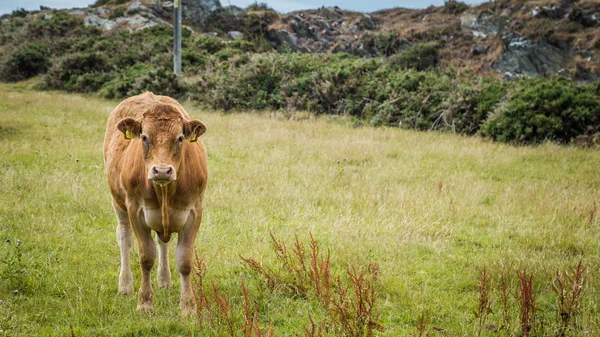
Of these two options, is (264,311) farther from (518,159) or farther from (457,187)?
(518,159)

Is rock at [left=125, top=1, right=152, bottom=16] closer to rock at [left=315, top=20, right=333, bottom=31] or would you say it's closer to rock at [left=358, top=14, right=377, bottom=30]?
rock at [left=315, top=20, right=333, bottom=31]

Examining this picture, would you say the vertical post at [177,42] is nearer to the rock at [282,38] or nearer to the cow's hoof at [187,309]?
the rock at [282,38]

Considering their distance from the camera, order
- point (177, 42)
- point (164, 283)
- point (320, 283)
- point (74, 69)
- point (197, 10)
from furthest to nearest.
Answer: point (197, 10)
point (74, 69)
point (177, 42)
point (164, 283)
point (320, 283)

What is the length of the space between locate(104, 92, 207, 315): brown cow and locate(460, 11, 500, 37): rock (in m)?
30.1

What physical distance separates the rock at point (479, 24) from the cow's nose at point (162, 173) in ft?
101

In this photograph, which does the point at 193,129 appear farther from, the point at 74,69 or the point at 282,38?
the point at 282,38

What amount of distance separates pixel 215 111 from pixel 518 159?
11351 mm

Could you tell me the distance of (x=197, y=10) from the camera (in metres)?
39.2

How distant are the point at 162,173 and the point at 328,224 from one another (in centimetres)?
374

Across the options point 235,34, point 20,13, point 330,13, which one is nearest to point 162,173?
point 235,34

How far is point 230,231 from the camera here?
6793 mm

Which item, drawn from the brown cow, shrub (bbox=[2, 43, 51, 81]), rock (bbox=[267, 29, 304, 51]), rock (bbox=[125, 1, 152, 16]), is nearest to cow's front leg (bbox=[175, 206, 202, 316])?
the brown cow

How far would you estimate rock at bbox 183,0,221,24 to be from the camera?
128 ft

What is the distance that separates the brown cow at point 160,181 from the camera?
3.97 m
